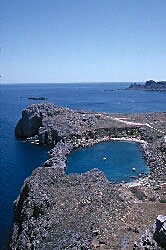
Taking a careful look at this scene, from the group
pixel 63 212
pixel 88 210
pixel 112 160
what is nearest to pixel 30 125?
pixel 112 160

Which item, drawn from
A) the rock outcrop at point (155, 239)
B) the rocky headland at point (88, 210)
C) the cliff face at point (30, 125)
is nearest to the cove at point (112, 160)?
the rocky headland at point (88, 210)

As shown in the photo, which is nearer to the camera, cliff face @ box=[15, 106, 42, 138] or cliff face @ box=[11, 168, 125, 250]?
cliff face @ box=[11, 168, 125, 250]

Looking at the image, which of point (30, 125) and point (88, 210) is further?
point (30, 125)

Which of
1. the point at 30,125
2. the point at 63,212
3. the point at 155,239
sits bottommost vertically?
the point at 63,212

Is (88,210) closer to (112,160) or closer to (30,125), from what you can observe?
(112,160)

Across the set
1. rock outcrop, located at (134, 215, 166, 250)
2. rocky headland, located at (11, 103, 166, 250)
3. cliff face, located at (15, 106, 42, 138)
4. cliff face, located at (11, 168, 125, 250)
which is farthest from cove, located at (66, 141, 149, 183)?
rock outcrop, located at (134, 215, 166, 250)

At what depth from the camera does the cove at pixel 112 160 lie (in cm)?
6343

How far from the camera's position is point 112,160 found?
A: 7269 cm

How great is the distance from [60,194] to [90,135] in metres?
48.8

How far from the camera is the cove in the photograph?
6343cm

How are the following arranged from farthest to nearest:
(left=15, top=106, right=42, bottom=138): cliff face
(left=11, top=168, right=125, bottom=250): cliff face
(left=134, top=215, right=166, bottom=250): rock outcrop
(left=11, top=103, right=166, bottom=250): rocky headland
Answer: (left=15, top=106, right=42, bottom=138): cliff face < (left=11, top=168, right=125, bottom=250): cliff face < (left=11, top=103, right=166, bottom=250): rocky headland < (left=134, top=215, right=166, bottom=250): rock outcrop

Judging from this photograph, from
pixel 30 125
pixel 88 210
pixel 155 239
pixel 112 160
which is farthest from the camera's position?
pixel 30 125

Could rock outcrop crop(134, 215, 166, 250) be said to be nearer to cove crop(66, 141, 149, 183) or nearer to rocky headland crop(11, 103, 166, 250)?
rocky headland crop(11, 103, 166, 250)

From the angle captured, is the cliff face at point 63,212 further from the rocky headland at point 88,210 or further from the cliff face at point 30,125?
the cliff face at point 30,125
